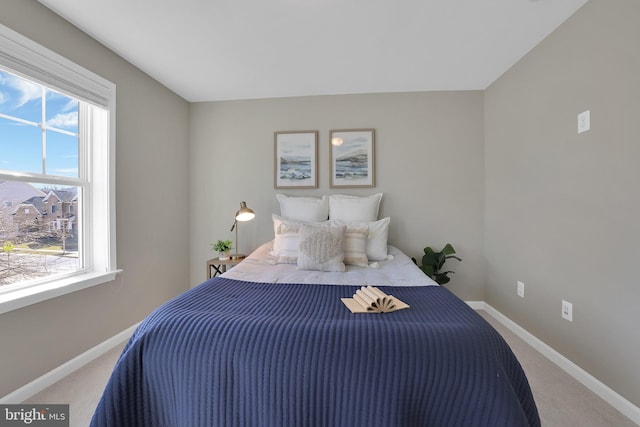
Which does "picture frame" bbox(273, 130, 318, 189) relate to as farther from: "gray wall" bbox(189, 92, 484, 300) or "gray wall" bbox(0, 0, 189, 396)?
"gray wall" bbox(0, 0, 189, 396)

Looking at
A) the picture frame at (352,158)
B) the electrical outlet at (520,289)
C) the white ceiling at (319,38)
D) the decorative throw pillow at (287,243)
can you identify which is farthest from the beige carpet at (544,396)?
the white ceiling at (319,38)

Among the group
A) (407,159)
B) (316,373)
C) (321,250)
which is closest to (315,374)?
(316,373)

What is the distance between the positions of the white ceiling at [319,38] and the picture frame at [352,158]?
52 centimetres

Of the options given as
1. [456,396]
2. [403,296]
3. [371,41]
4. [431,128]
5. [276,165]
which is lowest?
[456,396]

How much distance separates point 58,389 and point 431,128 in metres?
3.76

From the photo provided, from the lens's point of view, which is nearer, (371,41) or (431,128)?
(371,41)

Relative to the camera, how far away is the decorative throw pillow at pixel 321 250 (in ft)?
6.56

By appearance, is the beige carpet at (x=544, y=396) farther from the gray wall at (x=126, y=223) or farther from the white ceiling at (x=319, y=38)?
the white ceiling at (x=319, y=38)

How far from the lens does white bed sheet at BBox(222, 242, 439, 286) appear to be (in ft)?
5.67

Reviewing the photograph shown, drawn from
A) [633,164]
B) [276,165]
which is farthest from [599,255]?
[276,165]

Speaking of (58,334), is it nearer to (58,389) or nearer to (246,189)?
(58,389)

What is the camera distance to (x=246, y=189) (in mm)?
3121

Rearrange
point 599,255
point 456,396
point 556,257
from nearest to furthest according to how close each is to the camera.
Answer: point 456,396
point 599,255
point 556,257

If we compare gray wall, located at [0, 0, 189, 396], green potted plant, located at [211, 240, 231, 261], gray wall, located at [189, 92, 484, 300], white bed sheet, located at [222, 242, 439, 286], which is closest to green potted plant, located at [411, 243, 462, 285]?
gray wall, located at [189, 92, 484, 300]
